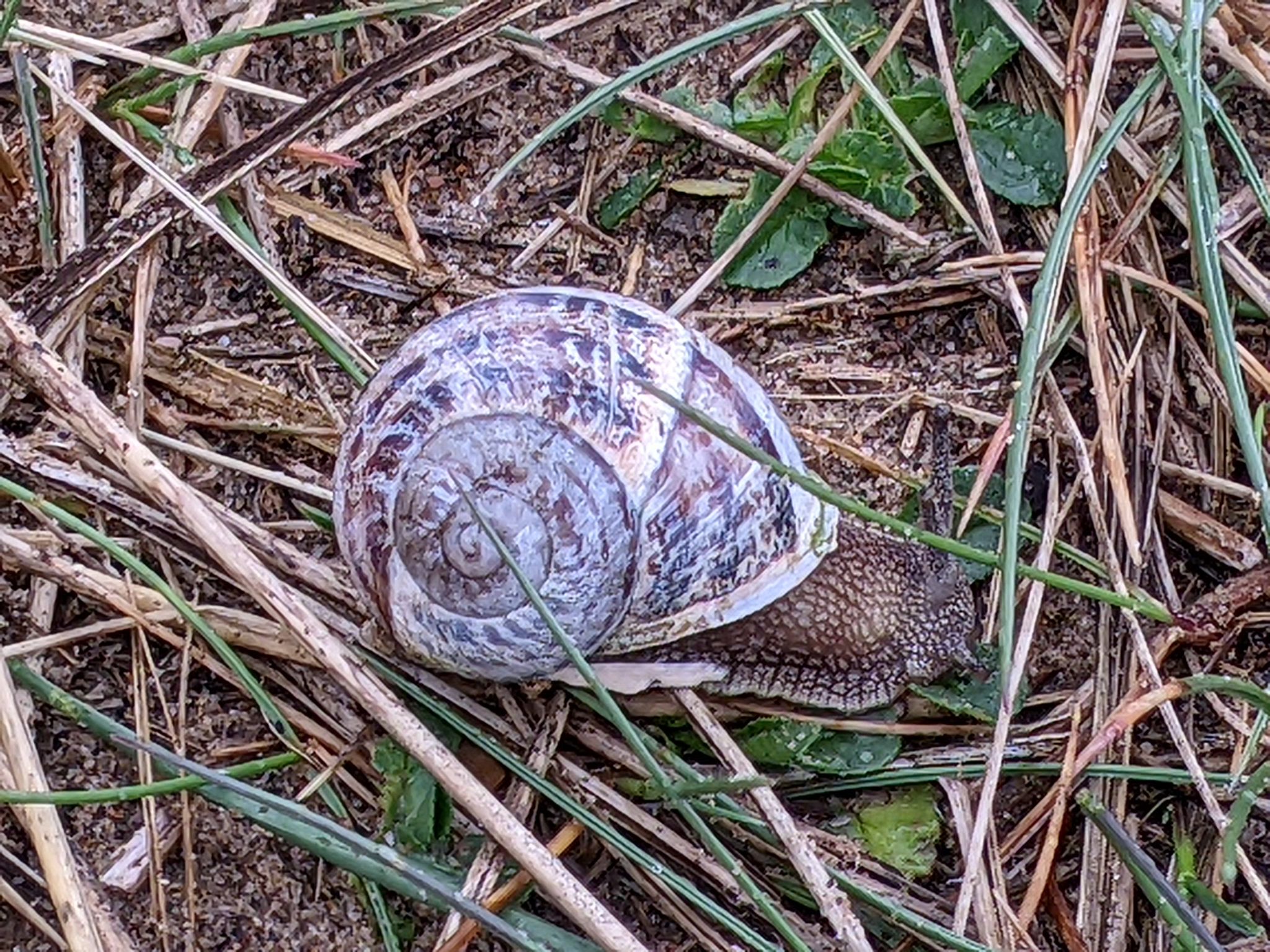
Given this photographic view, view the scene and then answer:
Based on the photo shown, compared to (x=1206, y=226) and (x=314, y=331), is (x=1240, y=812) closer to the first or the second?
(x=1206, y=226)

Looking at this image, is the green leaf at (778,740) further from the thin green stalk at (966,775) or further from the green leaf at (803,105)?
the green leaf at (803,105)

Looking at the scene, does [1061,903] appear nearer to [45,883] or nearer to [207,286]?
[45,883]

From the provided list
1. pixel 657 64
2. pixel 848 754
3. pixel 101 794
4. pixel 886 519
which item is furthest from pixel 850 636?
pixel 101 794

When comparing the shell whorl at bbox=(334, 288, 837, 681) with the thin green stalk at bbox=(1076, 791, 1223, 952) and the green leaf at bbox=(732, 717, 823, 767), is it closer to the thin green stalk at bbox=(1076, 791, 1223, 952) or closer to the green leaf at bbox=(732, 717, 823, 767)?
the green leaf at bbox=(732, 717, 823, 767)

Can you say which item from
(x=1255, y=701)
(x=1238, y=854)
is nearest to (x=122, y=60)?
(x=1255, y=701)

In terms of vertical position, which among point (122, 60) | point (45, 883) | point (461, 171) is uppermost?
point (122, 60)

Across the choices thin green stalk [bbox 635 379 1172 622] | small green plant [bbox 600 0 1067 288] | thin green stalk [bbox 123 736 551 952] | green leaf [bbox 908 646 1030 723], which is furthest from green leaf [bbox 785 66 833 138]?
thin green stalk [bbox 123 736 551 952]
